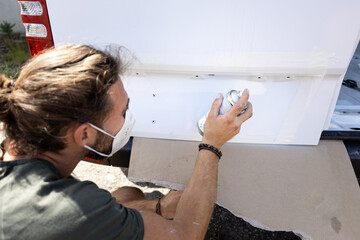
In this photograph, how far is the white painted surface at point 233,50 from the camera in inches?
48.7

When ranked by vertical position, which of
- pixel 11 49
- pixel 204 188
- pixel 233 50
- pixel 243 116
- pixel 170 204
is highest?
pixel 233 50

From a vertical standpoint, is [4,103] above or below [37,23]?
below

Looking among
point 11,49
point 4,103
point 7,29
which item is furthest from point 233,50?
point 7,29

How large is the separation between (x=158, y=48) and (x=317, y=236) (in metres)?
1.28

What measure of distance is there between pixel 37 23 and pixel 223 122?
1.13 meters

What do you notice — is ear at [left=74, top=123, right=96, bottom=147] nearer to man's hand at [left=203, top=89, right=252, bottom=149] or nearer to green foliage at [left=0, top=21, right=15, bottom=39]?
man's hand at [left=203, top=89, right=252, bottom=149]

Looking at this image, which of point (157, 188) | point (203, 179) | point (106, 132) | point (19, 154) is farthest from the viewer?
point (157, 188)

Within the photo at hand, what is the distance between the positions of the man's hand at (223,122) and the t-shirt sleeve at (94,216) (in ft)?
1.74

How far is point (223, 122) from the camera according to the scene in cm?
123

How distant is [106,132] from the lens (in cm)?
111

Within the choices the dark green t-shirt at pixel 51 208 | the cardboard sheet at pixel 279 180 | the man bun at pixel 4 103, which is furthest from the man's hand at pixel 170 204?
the man bun at pixel 4 103

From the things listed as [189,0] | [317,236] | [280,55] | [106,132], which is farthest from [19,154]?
[317,236]

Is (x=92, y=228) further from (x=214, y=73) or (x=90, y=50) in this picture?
(x=214, y=73)

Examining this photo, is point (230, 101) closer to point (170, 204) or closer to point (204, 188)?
point (204, 188)
